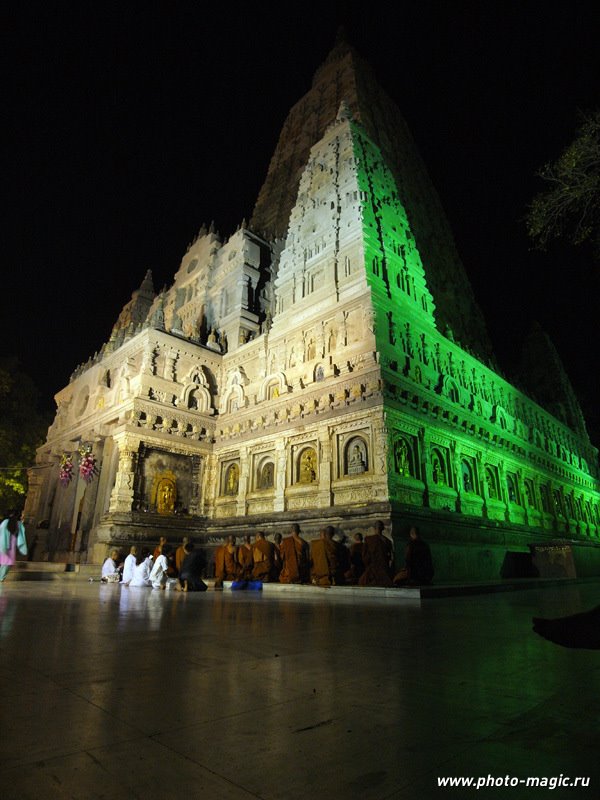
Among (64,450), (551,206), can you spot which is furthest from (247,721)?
(64,450)

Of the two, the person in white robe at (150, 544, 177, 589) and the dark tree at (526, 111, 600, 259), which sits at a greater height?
the dark tree at (526, 111, 600, 259)

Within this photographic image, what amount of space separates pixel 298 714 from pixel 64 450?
100 ft

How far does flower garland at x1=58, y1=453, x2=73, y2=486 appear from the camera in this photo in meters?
27.0

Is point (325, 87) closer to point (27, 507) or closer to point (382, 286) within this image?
point (382, 286)

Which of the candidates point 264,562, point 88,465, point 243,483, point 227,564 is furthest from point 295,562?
point 88,465

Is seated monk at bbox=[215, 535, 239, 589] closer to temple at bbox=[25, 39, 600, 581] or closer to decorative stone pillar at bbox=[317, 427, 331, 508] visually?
temple at bbox=[25, 39, 600, 581]

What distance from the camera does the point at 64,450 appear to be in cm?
2909

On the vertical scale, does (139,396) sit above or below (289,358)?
below

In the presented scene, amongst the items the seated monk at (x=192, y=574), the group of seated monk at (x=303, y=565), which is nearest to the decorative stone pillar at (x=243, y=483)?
the group of seated monk at (x=303, y=565)

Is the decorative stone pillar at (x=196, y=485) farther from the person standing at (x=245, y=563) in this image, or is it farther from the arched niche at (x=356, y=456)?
the arched niche at (x=356, y=456)

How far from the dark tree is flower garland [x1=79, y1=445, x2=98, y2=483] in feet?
77.9

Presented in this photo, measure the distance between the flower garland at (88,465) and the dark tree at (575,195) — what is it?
23.8 metres

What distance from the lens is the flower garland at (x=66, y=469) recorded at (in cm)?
2697

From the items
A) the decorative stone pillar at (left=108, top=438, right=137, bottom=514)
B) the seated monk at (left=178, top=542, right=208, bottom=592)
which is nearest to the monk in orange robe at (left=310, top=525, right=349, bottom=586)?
the seated monk at (left=178, top=542, right=208, bottom=592)
